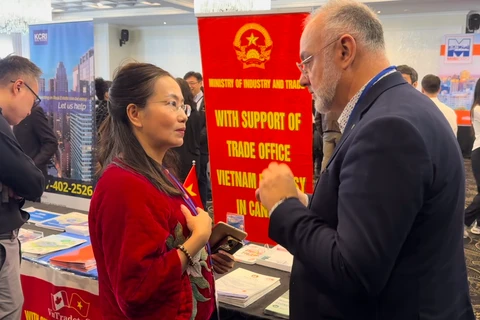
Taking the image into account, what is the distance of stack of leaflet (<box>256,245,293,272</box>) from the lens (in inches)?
76.5

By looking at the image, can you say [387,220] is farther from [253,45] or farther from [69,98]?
[69,98]

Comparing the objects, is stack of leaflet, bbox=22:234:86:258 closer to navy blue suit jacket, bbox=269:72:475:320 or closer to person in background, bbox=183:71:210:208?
navy blue suit jacket, bbox=269:72:475:320

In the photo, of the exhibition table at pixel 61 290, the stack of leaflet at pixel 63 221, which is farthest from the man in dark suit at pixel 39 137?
the exhibition table at pixel 61 290

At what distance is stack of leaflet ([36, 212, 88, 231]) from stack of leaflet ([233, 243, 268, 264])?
99cm

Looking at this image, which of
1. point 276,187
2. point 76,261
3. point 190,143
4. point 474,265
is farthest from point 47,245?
point 474,265

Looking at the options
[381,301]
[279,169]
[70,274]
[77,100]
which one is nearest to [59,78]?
[77,100]

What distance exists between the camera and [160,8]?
9.98 metres

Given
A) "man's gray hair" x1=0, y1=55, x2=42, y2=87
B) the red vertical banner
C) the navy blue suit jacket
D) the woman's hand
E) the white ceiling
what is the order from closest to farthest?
1. the navy blue suit jacket
2. the woman's hand
3. "man's gray hair" x1=0, y1=55, x2=42, y2=87
4. the red vertical banner
5. the white ceiling

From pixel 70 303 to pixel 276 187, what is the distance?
1.41 meters

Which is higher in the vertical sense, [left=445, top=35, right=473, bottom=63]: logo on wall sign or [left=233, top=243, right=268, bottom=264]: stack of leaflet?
[left=445, top=35, right=473, bottom=63]: logo on wall sign

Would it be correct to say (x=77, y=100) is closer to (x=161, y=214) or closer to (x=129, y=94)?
(x=129, y=94)

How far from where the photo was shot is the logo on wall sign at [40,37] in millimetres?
3115

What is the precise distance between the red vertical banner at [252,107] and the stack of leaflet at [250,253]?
6 cm

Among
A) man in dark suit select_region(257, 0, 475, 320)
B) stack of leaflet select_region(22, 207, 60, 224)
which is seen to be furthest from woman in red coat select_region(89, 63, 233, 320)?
stack of leaflet select_region(22, 207, 60, 224)
